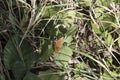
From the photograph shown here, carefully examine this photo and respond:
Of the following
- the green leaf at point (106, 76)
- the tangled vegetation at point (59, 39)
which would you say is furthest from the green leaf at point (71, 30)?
the green leaf at point (106, 76)

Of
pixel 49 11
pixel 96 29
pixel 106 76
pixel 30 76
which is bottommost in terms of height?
pixel 106 76

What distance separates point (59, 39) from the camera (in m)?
1.36

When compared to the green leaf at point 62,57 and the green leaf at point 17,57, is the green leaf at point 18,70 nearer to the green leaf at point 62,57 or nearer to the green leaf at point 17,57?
the green leaf at point 17,57

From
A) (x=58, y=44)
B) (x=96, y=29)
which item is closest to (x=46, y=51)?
(x=58, y=44)

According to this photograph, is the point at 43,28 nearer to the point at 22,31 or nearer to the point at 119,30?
the point at 22,31

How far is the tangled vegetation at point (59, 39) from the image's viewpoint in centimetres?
133

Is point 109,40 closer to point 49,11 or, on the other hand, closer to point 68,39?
point 68,39

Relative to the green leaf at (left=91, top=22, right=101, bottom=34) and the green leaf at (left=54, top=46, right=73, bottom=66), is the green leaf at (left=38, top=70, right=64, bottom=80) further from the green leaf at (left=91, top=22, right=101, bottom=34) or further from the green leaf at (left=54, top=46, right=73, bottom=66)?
the green leaf at (left=91, top=22, right=101, bottom=34)

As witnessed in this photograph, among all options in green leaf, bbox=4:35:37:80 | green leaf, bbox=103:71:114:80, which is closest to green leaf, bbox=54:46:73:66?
green leaf, bbox=4:35:37:80

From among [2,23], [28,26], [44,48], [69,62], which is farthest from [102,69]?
[2,23]

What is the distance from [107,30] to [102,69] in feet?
0.71

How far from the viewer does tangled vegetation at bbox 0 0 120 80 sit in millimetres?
1327

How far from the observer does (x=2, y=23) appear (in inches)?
55.0

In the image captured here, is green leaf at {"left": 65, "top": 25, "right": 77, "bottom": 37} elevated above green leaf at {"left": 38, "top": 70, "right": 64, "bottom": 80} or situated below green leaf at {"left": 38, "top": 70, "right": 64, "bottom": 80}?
above
